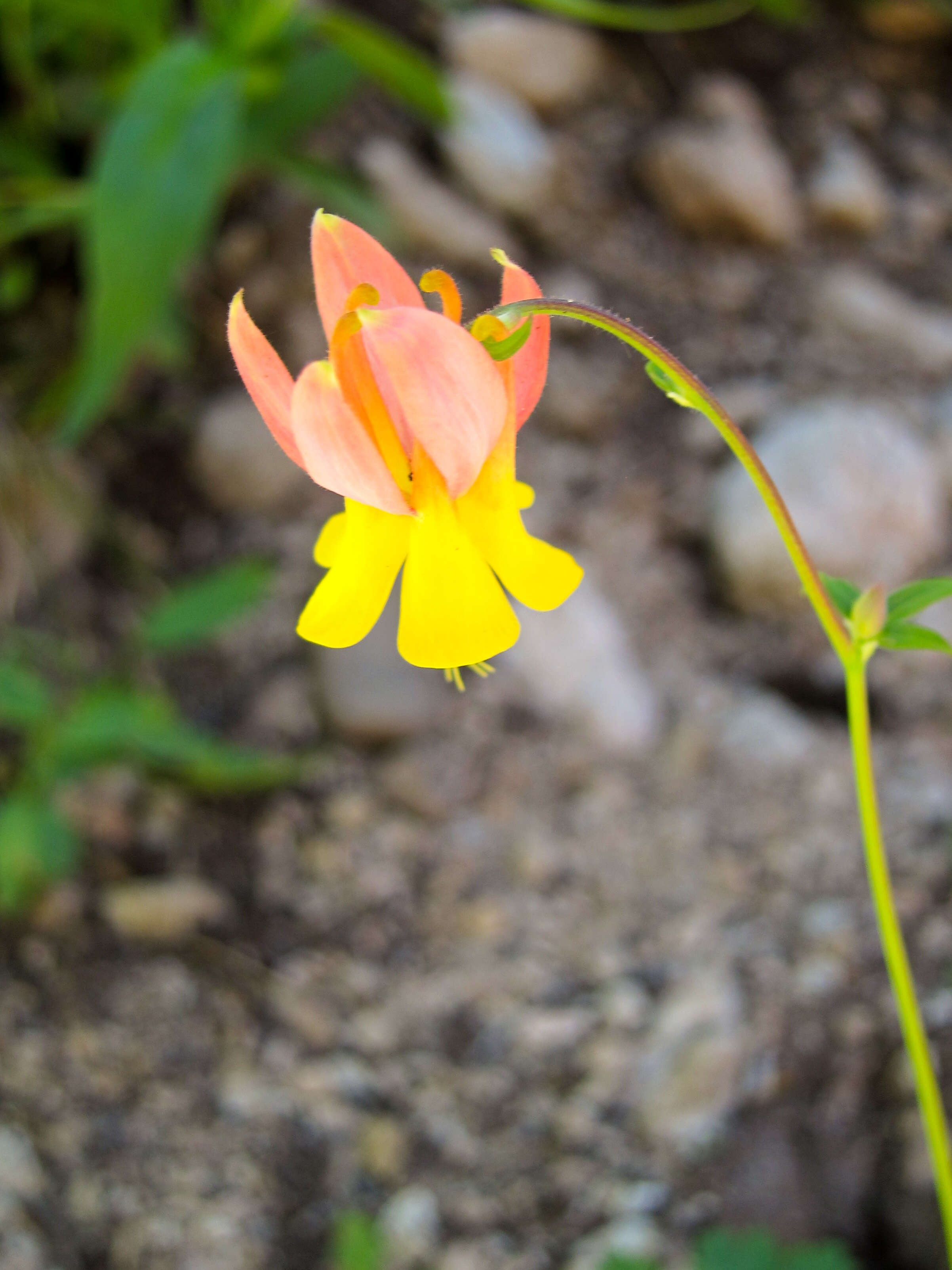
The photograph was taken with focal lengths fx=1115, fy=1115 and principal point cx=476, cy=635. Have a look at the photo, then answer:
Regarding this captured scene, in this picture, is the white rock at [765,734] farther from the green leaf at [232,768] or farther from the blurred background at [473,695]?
the green leaf at [232,768]

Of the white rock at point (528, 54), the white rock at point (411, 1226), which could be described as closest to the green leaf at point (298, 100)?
the white rock at point (528, 54)

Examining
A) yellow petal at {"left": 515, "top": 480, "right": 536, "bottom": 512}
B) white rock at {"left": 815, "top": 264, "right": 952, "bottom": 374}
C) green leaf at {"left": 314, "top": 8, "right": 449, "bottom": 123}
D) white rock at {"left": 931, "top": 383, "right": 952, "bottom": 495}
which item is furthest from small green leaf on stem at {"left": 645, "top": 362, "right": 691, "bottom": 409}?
white rock at {"left": 815, "top": 264, "right": 952, "bottom": 374}

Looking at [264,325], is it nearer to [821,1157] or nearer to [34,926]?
[34,926]

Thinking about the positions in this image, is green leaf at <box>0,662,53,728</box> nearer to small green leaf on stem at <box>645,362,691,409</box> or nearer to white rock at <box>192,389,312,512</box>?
white rock at <box>192,389,312,512</box>

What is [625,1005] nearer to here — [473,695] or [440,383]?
[473,695]

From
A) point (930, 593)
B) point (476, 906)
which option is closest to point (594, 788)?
point (476, 906)

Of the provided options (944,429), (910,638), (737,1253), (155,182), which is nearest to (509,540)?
(910,638)
